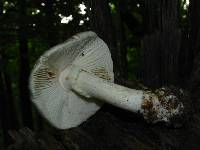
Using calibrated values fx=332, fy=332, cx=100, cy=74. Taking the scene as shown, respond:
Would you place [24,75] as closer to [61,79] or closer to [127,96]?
[61,79]

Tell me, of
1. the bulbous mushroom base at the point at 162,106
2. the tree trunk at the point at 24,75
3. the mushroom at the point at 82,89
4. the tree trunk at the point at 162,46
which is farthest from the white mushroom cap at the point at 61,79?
the tree trunk at the point at 24,75

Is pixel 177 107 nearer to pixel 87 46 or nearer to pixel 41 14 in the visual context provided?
pixel 87 46

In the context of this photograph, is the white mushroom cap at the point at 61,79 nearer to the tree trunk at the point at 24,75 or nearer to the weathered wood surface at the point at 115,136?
the weathered wood surface at the point at 115,136

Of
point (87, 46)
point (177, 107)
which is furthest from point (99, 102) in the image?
point (177, 107)

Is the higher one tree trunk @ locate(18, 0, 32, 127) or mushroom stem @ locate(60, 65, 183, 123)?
mushroom stem @ locate(60, 65, 183, 123)

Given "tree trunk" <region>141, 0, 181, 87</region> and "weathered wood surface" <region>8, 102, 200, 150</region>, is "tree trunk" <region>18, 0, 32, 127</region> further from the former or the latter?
"weathered wood surface" <region>8, 102, 200, 150</region>

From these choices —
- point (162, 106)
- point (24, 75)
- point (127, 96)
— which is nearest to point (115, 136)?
point (127, 96)

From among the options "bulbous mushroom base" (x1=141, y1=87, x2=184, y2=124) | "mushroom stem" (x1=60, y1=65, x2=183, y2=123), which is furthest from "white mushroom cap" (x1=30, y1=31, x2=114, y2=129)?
"bulbous mushroom base" (x1=141, y1=87, x2=184, y2=124)
